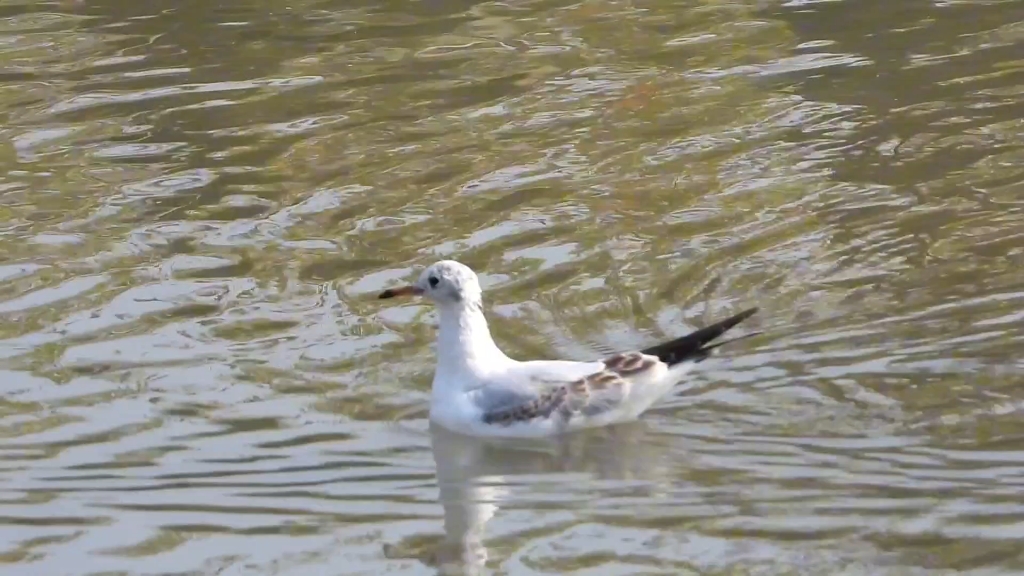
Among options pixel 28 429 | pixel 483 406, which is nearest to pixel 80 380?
pixel 28 429

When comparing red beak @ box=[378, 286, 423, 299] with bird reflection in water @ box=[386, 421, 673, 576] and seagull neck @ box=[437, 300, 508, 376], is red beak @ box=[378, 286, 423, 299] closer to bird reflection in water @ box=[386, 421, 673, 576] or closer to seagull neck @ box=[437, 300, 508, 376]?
seagull neck @ box=[437, 300, 508, 376]

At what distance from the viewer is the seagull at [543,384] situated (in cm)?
938

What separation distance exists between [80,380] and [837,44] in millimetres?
7398

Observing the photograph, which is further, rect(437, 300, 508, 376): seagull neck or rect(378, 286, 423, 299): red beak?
rect(378, 286, 423, 299): red beak

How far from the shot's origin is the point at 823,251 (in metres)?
11.3

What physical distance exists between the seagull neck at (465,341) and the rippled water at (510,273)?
1.14ft

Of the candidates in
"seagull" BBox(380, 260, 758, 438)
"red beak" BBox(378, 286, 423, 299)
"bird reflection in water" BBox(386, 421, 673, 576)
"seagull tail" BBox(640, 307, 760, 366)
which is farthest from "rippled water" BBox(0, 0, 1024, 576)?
"red beak" BBox(378, 286, 423, 299)

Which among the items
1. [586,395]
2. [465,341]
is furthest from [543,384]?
[465,341]

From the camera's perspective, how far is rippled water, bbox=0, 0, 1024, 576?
8172mm

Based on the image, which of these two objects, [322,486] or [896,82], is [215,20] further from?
[322,486]

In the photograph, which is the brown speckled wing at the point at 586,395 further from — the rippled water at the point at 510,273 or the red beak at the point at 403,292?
the red beak at the point at 403,292

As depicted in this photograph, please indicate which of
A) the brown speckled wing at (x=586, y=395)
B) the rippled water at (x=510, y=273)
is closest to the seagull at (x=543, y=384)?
the brown speckled wing at (x=586, y=395)

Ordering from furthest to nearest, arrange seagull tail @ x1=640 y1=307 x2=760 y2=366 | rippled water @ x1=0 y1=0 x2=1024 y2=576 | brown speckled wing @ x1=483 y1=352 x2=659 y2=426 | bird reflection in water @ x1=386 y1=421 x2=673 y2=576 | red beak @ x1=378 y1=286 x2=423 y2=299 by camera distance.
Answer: red beak @ x1=378 y1=286 x2=423 y2=299 < seagull tail @ x1=640 y1=307 x2=760 y2=366 < brown speckled wing @ x1=483 y1=352 x2=659 y2=426 < rippled water @ x1=0 y1=0 x2=1024 y2=576 < bird reflection in water @ x1=386 y1=421 x2=673 y2=576

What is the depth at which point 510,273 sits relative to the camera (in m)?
11.2
